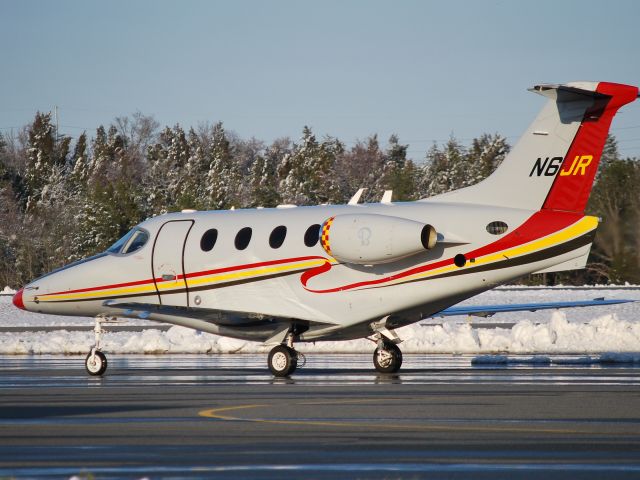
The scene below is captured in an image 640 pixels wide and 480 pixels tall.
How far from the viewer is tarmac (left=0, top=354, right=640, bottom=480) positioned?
10.2 metres

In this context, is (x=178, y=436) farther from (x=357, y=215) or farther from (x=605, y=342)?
(x=605, y=342)

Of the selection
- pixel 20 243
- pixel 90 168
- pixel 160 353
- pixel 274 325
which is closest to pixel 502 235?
pixel 274 325

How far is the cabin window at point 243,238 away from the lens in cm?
2352

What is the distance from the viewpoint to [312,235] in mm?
22688

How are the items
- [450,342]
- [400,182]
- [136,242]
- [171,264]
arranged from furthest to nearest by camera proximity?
[400,182] < [450,342] < [136,242] < [171,264]

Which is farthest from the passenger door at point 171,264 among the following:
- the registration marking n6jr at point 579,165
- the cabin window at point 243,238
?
the registration marking n6jr at point 579,165

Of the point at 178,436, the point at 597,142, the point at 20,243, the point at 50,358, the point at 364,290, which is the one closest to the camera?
the point at 178,436

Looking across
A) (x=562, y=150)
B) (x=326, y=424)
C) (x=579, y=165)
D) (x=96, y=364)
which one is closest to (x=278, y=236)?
(x=96, y=364)

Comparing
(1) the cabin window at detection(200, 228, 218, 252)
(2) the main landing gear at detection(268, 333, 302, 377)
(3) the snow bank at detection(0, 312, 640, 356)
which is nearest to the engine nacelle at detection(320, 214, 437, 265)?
(2) the main landing gear at detection(268, 333, 302, 377)

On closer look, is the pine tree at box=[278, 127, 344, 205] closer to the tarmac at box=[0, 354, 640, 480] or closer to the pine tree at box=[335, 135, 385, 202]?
the pine tree at box=[335, 135, 385, 202]

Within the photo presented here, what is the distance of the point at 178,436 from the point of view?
1241 centimetres

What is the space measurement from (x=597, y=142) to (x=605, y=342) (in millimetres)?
9393

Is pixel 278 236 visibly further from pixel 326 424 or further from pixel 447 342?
pixel 326 424

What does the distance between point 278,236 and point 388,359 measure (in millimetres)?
3196
